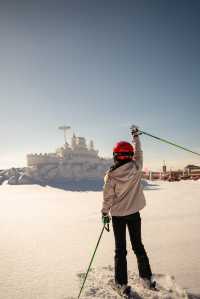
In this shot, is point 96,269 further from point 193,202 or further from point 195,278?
point 193,202

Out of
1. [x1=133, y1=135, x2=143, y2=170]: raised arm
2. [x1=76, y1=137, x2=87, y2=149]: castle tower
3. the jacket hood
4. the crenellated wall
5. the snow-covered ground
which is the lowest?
the snow-covered ground

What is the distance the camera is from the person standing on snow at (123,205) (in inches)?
136

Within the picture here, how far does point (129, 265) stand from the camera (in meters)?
4.39

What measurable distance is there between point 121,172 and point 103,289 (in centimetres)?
159

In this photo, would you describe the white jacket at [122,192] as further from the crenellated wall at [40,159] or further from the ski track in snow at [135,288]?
the crenellated wall at [40,159]

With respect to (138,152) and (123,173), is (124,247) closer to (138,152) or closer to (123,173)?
(123,173)

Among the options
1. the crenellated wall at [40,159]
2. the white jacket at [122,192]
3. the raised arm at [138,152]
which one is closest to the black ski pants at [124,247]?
the white jacket at [122,192]

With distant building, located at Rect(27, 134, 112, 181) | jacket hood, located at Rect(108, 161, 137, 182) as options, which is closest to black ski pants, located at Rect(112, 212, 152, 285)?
jacket hood, located at Rect(108, 161, 137, 182)

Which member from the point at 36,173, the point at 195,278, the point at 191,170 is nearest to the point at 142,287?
the point at 195,278

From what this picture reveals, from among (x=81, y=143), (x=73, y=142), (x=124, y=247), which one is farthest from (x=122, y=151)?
(x=73, y=142)

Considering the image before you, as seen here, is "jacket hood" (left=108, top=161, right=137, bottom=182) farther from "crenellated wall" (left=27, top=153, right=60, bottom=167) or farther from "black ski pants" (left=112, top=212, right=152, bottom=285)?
"crenellated wall" (left=27, top=153, right=60, bottom=167)

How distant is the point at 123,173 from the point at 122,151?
0.97 feet

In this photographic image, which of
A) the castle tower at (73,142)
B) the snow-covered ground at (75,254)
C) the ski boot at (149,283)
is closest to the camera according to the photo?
the ski boot at (149,283)

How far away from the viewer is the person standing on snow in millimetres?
3461
